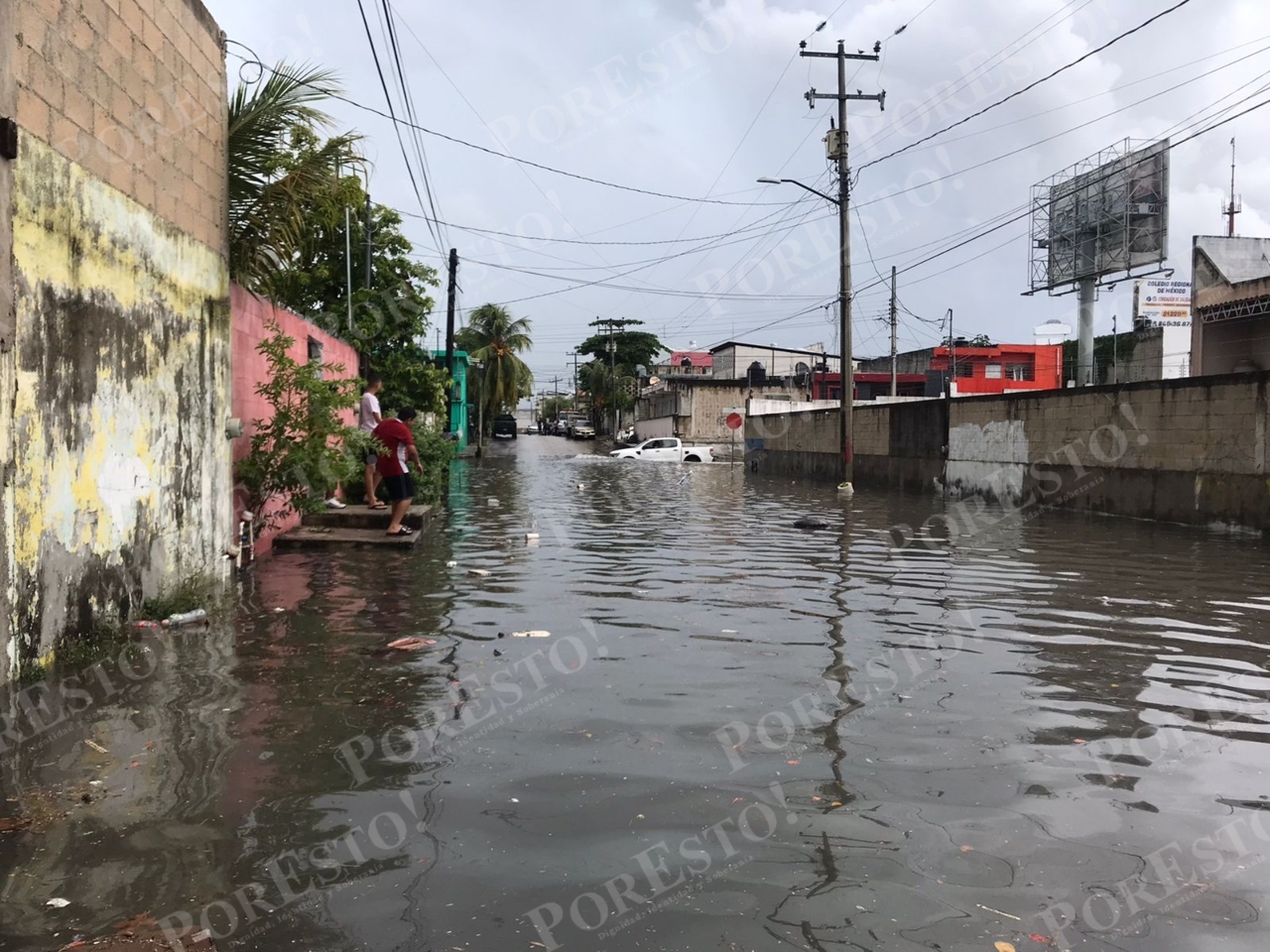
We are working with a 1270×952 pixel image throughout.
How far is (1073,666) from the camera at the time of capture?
646 cm

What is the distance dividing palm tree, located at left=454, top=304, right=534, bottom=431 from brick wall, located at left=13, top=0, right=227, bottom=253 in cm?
5335

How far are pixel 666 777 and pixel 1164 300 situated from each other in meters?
53.4

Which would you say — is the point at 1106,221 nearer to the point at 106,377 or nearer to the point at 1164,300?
the point at 1164,300

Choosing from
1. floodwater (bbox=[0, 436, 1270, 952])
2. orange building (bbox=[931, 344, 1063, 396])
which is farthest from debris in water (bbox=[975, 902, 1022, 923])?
orange building (bbox=[931, 344, 1063, 396])

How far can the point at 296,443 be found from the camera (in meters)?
10.1

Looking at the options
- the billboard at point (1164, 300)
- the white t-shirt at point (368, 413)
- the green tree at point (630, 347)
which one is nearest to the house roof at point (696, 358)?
the green tree at point (630, 347)

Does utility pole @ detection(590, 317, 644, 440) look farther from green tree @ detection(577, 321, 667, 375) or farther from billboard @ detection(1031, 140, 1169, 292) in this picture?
billboard @ detection(1031, 140, 1169, 292)

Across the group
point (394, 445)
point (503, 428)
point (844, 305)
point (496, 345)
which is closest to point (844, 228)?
point (844, 305)

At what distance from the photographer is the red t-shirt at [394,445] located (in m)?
12.2

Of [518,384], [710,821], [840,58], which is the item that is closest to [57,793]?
[710,821]

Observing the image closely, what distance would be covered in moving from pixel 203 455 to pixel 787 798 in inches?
242

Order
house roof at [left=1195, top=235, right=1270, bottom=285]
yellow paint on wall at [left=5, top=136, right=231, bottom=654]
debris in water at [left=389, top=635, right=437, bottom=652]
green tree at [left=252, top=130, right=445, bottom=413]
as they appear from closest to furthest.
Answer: yellow paint on wall at [left=5, top=136, right=231, bottom=654] → debris in water at [left=389, top=635, right=437, bottom=652] → green tree at [left=252, top=130, right=445, bottom=413] → house roof at [left=1195, top=235, right=1270, bottom=285]

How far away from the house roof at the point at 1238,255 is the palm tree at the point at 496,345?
41.3m

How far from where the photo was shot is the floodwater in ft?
10.7
